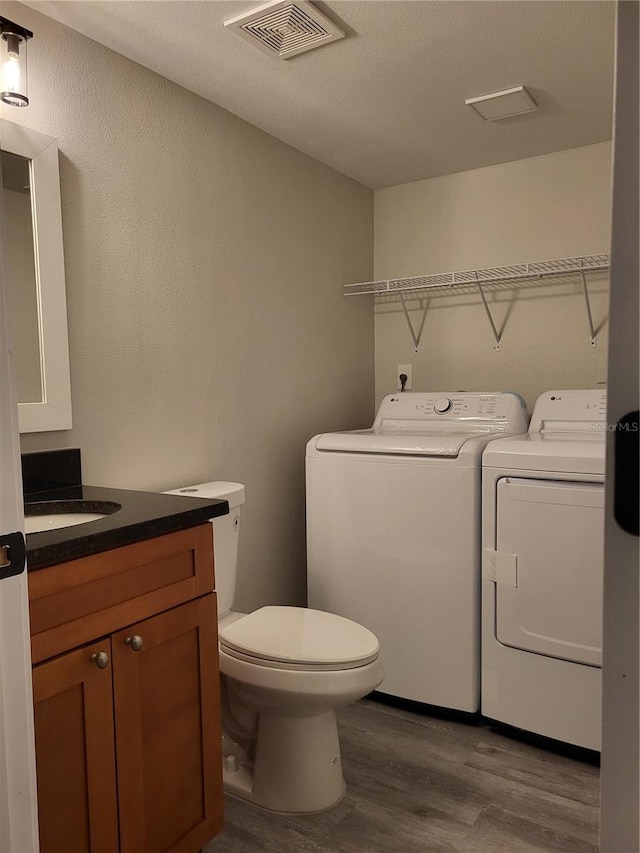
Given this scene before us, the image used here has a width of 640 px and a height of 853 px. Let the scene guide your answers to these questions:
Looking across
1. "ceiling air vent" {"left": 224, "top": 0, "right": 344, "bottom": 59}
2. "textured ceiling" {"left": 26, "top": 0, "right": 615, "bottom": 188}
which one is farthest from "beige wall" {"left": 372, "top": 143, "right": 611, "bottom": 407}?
"ceiling air vent" {"left": 224, "top": 0, "right": 344, "bottom": 59}

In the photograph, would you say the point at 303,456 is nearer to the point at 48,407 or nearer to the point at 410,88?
the point at 48,407

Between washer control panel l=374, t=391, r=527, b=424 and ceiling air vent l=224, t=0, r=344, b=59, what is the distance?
4.61 feet

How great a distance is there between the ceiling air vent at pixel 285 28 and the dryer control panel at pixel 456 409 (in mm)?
1406

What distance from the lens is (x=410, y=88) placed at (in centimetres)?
221

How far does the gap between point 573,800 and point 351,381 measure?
1.87 meters

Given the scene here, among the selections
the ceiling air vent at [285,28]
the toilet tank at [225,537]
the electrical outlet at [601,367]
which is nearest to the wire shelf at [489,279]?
the electrical outlet at [601,367]

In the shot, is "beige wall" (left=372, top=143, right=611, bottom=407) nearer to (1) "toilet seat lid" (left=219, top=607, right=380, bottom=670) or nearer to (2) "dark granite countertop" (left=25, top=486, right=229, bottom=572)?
(1) "toilet seat lid" (left=219, top=607, right=380, bottom=670)

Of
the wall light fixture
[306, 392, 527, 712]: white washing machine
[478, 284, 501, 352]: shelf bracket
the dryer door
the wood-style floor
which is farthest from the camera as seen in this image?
[478, 284, 501, 352]: shelf bracket

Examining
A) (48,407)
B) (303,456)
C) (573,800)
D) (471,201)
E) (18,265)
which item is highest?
(471,201)

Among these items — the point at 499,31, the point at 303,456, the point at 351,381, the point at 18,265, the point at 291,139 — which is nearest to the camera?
the point at 18,265

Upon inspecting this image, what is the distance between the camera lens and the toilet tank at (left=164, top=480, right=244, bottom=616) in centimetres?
206

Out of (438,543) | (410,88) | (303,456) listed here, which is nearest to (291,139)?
(410,88)

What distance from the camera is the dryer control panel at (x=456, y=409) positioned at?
2.61 meters

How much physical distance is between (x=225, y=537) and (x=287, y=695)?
536mm
